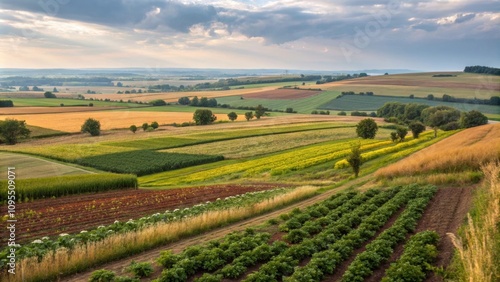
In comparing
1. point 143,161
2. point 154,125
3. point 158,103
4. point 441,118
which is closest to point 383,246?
point 143,161

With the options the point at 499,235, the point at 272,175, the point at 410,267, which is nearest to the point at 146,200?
the point at 272,175

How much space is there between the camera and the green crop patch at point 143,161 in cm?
5466

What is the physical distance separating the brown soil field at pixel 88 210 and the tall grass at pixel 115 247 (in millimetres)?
5503

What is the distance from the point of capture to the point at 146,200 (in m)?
31.5

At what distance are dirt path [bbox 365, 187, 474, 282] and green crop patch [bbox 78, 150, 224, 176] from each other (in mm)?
38948

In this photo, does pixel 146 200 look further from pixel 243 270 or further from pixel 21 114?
pixel 21 114

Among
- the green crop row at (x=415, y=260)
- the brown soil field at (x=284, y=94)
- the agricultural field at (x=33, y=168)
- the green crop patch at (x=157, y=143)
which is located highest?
the brown soil field at (x=284, y=94)

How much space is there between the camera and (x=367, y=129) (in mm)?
69938

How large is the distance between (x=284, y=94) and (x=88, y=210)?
5338 inches

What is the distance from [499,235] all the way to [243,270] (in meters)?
8.29

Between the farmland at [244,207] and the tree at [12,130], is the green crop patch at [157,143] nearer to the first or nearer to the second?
the farmland at [244,207]

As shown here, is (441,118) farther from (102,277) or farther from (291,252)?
(102,277)

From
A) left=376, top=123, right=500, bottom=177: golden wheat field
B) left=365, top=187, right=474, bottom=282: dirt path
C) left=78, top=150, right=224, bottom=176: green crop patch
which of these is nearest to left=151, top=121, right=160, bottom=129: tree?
left=78, top=150, right=224, bottom=176: green crop patch

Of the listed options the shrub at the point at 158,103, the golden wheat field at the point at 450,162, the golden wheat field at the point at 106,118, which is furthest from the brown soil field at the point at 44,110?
the golden wheat field at the point at 450,162
